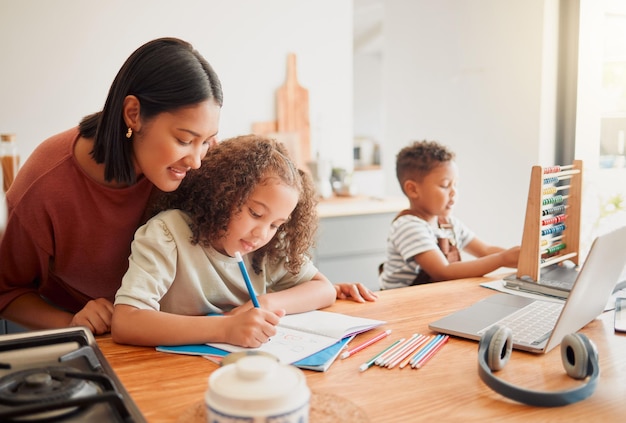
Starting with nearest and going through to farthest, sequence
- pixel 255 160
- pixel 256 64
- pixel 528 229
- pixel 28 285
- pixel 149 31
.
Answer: pixel 255 160, pixel 28 285, pixel 528 229, pixel 149 31, pixel 256 64

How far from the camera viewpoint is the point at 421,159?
2133 millimetres

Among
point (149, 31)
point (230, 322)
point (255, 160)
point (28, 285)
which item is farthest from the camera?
point (149, 31)

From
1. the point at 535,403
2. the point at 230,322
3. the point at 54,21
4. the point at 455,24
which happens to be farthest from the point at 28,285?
the point at 455,24

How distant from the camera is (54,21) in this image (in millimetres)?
2891

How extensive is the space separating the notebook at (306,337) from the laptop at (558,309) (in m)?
0.16

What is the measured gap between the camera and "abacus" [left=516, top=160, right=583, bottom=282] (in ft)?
5.08

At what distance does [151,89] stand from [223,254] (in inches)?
14.5

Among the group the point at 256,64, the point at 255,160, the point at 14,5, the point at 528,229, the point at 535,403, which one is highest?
the point at 14,5

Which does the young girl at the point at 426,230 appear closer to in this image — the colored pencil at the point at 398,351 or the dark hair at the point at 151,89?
the colored pencil at the point at 398,351

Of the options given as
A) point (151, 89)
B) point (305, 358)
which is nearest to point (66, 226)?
point (151, 89)

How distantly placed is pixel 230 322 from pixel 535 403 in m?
0.51

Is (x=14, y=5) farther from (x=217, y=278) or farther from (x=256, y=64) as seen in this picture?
(x=217, y=278)

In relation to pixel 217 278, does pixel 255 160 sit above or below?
above

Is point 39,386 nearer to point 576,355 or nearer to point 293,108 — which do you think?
point 576,355
